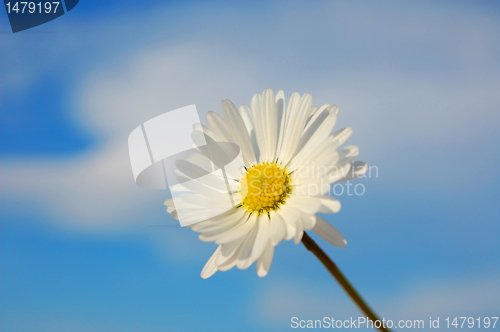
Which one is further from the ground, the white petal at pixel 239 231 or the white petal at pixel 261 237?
the white petal at pixel 239 231

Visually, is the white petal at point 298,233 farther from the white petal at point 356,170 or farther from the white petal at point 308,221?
the white petal at point 356,170

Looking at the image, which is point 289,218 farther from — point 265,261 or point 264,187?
point 264,187

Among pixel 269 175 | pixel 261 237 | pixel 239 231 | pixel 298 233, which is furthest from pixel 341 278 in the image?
pixel 269 175

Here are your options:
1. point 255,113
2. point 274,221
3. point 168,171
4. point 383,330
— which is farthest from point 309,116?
point 383,330

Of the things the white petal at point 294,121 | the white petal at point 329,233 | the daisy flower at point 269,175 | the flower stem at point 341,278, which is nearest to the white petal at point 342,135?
the daisy flower at point 269,175

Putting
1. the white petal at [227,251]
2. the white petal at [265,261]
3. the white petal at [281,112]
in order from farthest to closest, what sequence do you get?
the white petal at [281,112], the white petal at [227,251], the white petal at [265,261]
